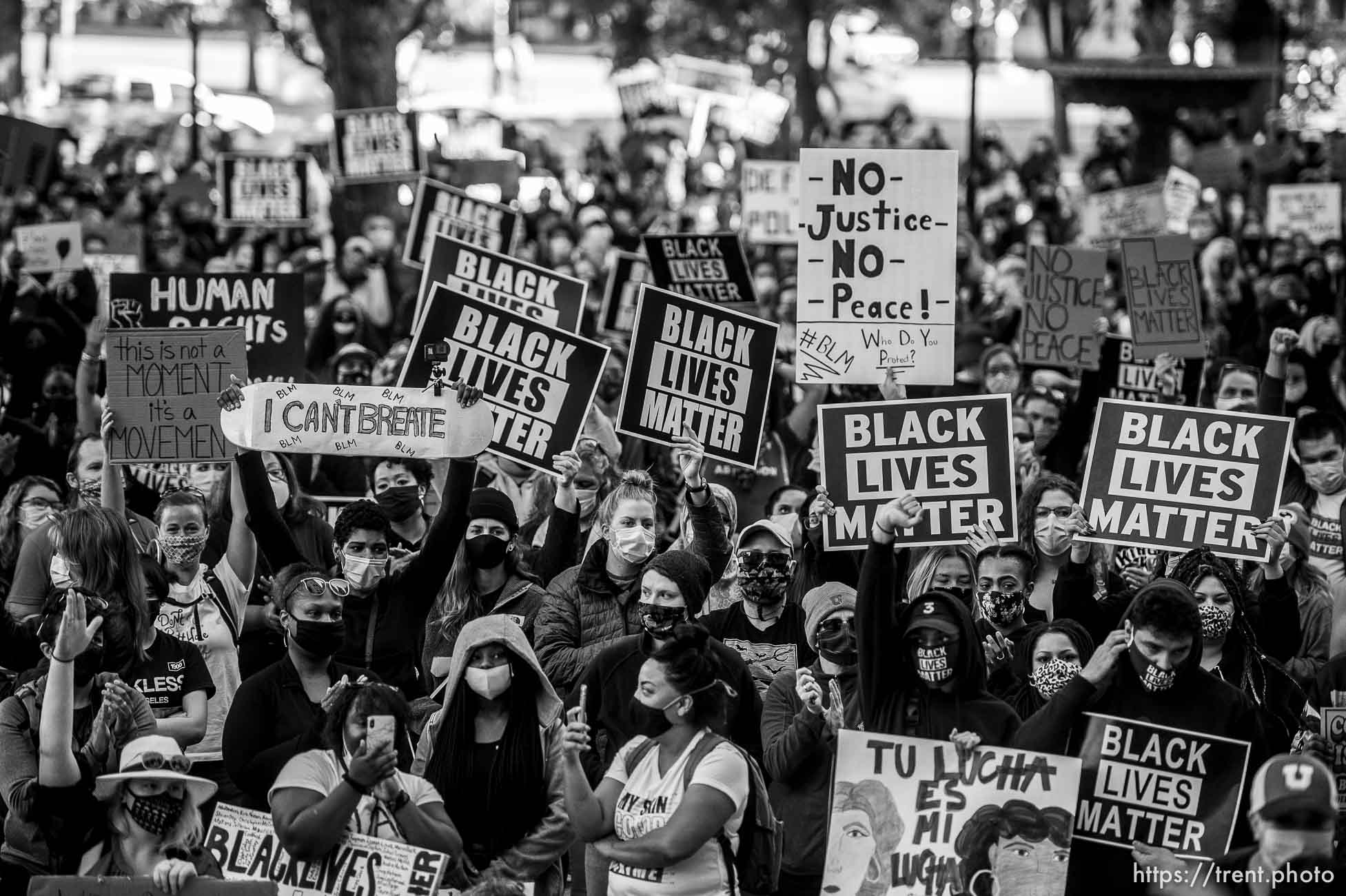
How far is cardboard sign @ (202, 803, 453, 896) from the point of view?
19.6 ft

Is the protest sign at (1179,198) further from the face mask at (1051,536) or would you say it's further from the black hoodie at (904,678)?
the black hoodie at (904,678)

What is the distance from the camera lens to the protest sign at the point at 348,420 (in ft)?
26.7

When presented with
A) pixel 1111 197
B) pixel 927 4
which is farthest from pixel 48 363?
pixel 927 4

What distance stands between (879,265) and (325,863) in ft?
13.5

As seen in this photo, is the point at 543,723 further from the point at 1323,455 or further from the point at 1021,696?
the point at 1323,455

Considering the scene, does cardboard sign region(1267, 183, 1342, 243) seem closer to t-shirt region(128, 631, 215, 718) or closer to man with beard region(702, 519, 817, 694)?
man with beard region(702, 519, 817, 694)

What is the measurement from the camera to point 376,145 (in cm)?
1936

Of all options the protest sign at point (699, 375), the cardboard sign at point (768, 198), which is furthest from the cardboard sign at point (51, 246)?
the protest sign at point (699, 375)

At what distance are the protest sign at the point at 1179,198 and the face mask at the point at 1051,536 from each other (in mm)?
9734

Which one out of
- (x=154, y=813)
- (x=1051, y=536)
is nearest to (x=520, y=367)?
(x=1051, y=536)

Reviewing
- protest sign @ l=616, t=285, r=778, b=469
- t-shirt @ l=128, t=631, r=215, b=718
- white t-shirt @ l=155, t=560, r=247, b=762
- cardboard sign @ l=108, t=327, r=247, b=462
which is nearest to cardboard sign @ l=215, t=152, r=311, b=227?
cardboard sign @ l=108, t=327, r=247, b=462

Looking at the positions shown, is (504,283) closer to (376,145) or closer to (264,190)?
Answer: (264,190)

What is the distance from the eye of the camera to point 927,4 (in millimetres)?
42500

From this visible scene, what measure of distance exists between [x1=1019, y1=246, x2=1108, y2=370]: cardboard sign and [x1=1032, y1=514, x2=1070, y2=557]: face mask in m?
4.04
